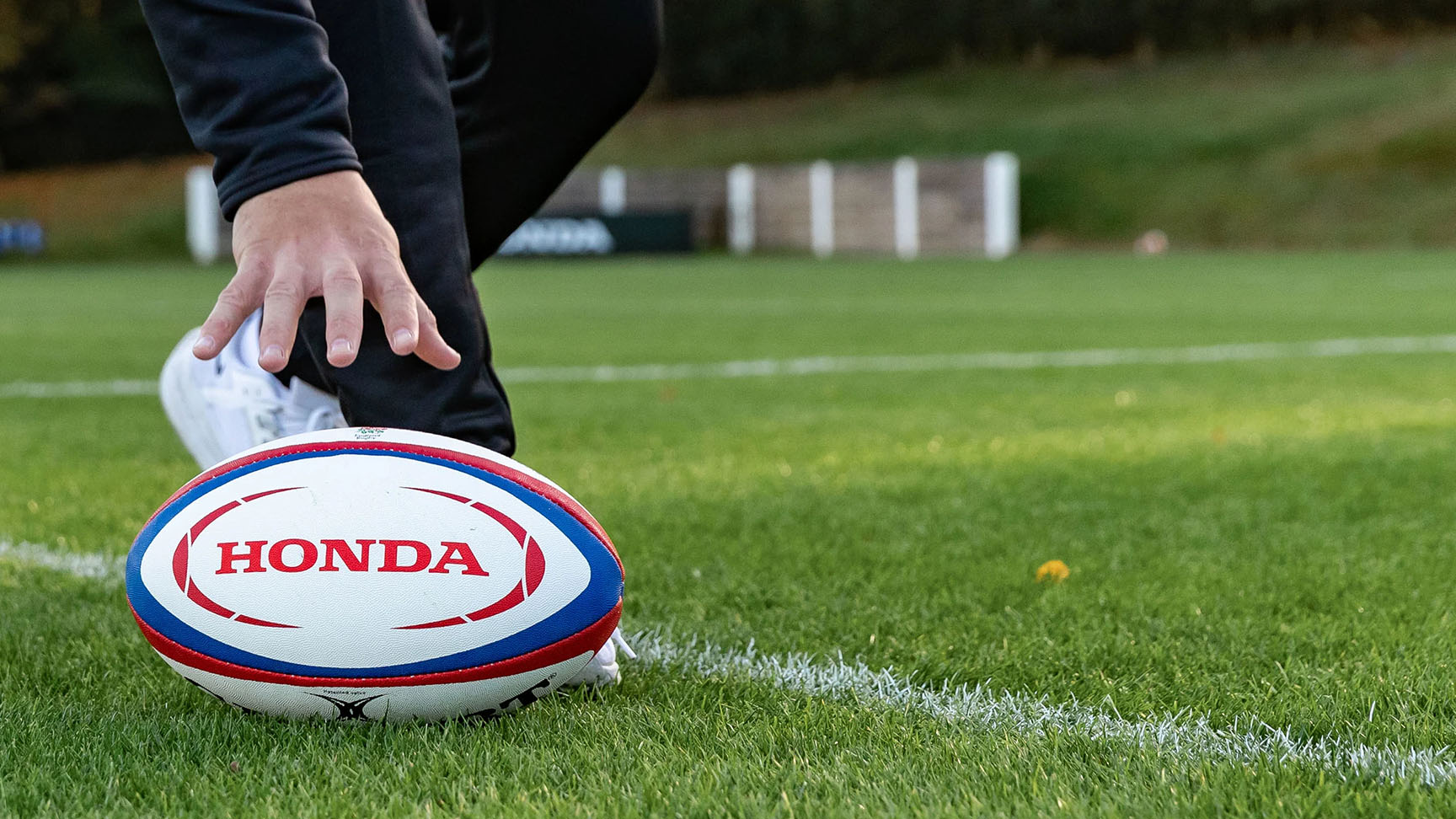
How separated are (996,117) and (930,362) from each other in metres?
27.3

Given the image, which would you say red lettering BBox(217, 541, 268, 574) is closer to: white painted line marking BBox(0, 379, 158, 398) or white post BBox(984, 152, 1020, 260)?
white painted line marking BBox(0, 379, 158, 398)

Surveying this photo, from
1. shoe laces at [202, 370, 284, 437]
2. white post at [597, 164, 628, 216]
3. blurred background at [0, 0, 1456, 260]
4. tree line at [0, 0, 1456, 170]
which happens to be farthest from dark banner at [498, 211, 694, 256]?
shoe laces at [202, 370, 284, 437]

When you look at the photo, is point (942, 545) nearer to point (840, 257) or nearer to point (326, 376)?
point (326, 376)

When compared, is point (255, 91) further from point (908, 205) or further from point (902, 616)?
point (908, 205)

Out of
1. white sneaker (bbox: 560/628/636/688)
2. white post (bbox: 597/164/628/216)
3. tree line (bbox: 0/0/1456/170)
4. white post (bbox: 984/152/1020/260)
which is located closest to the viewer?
white sneaker (bbox: 560/628/636/688)

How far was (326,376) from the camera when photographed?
1.86 metres

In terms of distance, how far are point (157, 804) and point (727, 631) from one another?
814mm

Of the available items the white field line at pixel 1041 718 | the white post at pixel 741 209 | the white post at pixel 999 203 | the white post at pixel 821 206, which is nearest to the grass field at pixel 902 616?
the white field line at pixel 1041 718

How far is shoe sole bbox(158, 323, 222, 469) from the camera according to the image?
2420 millimetres

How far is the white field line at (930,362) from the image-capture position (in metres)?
5.56

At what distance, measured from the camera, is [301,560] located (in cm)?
154

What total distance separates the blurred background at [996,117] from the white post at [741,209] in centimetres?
15

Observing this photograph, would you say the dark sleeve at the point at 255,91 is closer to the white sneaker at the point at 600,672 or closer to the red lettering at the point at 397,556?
the red lettering at the point at 397,556

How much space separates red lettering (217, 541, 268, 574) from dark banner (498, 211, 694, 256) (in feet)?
68.9
